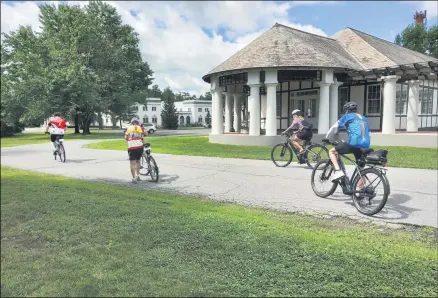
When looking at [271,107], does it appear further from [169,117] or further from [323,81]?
[169,117]

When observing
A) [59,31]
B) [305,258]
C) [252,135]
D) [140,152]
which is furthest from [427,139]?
[59,31]

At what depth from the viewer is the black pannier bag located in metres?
6.09

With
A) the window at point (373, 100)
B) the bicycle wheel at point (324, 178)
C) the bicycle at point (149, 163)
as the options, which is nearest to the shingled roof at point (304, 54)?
the window at point (373, 100)

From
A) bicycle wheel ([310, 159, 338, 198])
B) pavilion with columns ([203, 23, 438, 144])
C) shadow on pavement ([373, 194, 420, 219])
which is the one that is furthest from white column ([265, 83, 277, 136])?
shadow on pavement ([373, 194, 420, 219])

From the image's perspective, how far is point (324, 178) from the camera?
7.54m

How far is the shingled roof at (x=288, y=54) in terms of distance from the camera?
19.0 meters

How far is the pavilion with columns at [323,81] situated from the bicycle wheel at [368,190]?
42.7 feet

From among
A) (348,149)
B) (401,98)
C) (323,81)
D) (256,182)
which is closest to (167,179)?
(256,182)

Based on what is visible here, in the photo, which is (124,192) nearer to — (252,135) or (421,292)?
(421,292)

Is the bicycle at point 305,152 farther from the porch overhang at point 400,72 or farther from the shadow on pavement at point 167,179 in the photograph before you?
the porch overhang at point 400,72

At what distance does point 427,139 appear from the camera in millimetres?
17047

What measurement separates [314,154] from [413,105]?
576 inches

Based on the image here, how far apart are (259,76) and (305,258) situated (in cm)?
1666

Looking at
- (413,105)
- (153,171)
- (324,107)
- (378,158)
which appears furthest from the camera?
(413,105)
